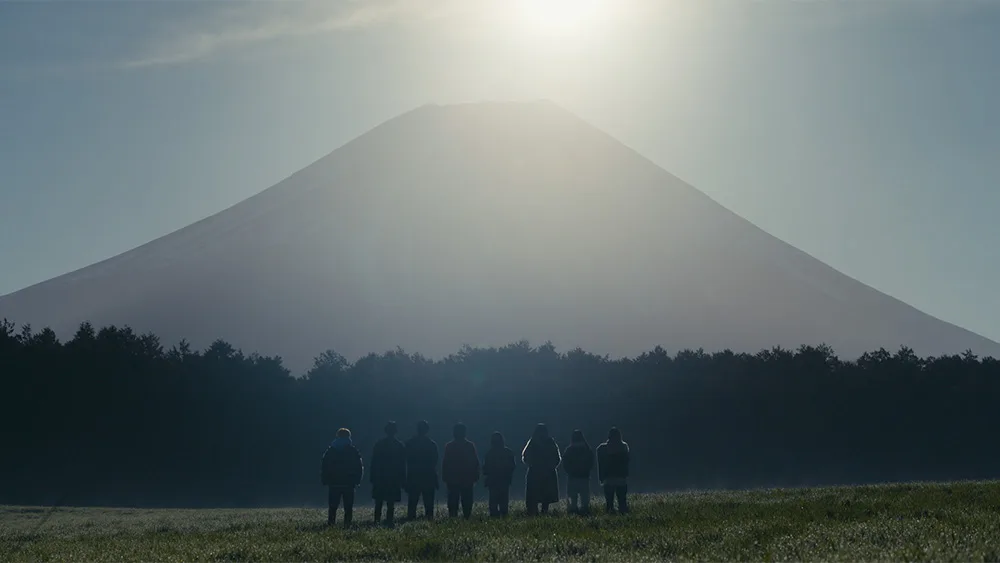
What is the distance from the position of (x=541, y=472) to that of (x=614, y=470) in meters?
1.93

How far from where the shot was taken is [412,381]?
2611 inches

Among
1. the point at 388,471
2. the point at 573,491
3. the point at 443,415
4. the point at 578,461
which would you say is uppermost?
the point at 443,415

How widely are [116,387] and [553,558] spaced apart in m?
50.5

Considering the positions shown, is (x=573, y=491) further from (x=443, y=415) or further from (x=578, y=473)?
(x=443, y=415)

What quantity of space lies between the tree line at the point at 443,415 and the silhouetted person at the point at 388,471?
27.8 m

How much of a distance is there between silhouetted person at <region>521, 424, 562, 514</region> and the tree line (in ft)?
91.5

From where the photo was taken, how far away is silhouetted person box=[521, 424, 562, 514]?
26.5 meters

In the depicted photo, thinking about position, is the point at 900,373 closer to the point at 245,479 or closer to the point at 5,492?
the point at 245,479

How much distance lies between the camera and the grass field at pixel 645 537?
14586mm

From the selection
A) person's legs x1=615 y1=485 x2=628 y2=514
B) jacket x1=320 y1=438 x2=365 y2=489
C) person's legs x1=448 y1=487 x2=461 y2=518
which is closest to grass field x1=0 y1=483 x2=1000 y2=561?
person's legs x1=615 y1=485 x2=628 y2=514

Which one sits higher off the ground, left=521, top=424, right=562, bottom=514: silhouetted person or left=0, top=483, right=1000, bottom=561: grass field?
left=521, top=424, right=562, bottom=514: silhouetted person

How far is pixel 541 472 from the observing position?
26500 millimetres

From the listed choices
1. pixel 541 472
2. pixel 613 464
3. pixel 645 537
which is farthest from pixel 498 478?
pixel 645 537

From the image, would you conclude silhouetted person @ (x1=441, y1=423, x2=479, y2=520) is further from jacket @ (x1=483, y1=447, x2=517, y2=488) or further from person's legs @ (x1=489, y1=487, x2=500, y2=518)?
person's legs @ (x1=489, y1=487, x2=500, y2=518)
